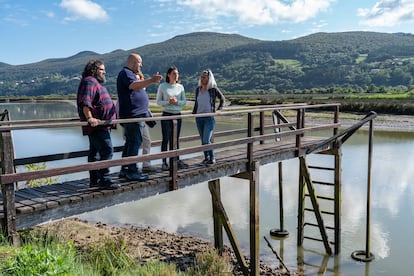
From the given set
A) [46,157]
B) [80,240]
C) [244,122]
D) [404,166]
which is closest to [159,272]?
[46,157]

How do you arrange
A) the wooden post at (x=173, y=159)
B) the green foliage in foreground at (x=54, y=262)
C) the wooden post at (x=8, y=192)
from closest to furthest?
the green foliage in foreground at (x=54, y=262) < the wooden post at (x=8, y=192) < the wooden post at (x=173, y=159)

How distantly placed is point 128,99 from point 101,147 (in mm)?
784

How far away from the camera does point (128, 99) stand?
20.1ft

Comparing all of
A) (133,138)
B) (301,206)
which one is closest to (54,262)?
(133,138)

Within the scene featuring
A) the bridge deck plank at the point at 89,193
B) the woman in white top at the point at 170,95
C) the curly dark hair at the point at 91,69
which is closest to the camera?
the bridge deck plank at the point at 89,193

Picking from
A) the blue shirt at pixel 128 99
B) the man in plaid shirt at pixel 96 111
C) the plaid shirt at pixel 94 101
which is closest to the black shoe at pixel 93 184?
the man in plaid shirt at pixel 96 111

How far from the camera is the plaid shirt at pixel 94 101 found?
548 centimetres

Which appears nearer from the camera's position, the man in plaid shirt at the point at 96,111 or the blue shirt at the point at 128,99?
the man in plaid shirt at the point at 96,111

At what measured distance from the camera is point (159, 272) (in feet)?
20.6

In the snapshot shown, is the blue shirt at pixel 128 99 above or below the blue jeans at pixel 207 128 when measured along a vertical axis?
above

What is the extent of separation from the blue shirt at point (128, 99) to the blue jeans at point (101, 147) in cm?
48

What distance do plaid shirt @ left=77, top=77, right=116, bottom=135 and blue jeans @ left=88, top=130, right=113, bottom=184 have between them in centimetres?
7

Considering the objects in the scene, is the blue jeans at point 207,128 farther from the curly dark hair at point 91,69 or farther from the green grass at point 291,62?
the green grass at point 291,62

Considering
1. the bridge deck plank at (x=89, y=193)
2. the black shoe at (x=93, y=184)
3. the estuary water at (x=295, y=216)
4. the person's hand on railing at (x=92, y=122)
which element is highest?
the person's hand on railing at (x=92, y=122)
